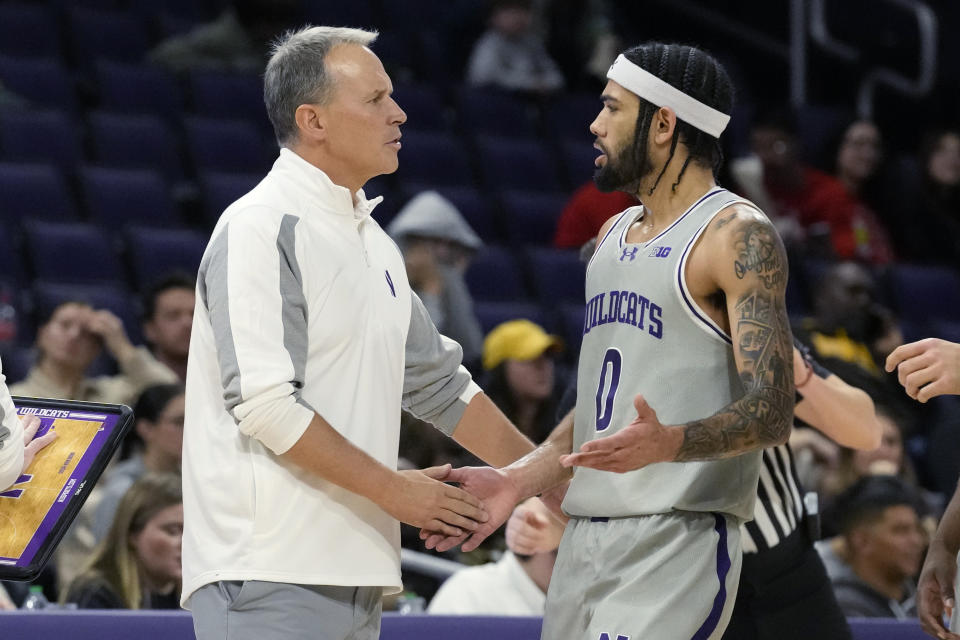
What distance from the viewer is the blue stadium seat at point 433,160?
27.4 ft

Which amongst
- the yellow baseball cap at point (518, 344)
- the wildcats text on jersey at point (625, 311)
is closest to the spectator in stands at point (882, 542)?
A: the yellow baseball cap at point (518, 344)

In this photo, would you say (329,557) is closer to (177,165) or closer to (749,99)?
(177,165)

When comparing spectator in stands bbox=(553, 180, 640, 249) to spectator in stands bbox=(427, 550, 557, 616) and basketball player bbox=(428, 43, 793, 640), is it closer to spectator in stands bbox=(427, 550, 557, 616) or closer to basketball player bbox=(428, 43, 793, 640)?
spectator in stands bbox=(427, 550, 557, 616)

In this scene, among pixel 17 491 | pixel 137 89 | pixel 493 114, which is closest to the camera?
pixel 17 491

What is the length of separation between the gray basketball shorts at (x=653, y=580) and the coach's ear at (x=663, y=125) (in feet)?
2.59

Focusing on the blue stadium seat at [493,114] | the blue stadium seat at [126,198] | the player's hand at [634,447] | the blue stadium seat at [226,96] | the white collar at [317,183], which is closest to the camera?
the player's hand at [634,447]

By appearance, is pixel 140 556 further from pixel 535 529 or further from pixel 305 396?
pixel 305 396

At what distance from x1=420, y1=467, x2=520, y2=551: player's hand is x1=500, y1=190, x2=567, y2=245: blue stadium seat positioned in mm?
5002

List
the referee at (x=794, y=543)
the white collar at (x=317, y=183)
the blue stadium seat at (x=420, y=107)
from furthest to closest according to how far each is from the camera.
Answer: the blue stadium seat at (x=420, y=107)
the referee at (x=794, y=543)
the white collar at (x=317, y=183)

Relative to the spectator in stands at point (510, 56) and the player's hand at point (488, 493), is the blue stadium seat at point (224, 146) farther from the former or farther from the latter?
the player's hand at point (488, 493)

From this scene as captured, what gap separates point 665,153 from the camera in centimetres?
323

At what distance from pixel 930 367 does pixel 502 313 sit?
4622 millimetres

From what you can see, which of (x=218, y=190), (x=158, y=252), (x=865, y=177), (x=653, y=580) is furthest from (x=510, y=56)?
(x=653, y=580)

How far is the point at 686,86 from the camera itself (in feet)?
10.5
